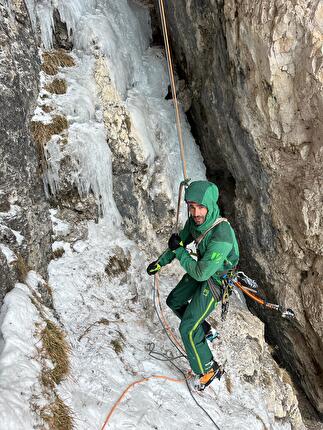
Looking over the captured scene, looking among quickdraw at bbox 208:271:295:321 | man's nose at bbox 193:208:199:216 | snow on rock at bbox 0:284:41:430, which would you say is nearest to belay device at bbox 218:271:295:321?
quickdraw at bbox 208:271:295:321

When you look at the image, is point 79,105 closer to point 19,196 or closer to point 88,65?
point 88,65

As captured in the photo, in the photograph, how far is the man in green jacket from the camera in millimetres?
4488

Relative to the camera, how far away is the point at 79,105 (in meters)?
7.59

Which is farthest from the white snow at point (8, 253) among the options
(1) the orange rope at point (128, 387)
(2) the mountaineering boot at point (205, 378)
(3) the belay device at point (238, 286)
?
(2) the mountaineering boot at point (205, 378)

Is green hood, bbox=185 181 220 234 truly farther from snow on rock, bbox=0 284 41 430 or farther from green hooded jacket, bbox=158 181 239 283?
snow on rock, bbox=0 284 41 430

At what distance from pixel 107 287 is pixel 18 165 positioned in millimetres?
2607

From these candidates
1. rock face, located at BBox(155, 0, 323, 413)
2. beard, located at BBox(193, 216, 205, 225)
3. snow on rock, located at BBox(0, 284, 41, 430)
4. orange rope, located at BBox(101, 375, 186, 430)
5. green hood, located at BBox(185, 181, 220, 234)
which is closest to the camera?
snow on rock, located at BBox(0, 284, 41, 430)

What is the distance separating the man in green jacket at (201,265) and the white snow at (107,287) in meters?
0.64

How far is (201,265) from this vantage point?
4.53 metres

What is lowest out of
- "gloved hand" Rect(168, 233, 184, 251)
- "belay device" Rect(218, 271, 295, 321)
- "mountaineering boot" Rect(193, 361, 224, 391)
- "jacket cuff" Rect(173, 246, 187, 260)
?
"mountaineering boot" Rect(193, 361, 224, 391)

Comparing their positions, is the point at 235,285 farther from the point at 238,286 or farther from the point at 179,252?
the point at 179,252

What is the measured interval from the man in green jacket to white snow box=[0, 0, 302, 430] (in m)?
0.64

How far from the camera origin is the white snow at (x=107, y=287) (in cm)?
407

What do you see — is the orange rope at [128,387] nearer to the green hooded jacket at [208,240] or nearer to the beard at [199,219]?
the green hooded jacket at [208,240]
